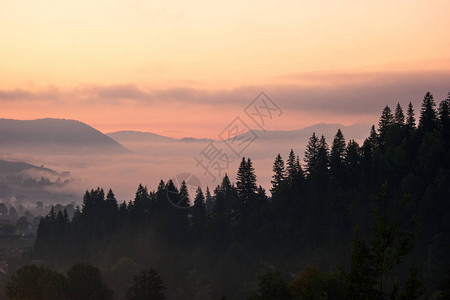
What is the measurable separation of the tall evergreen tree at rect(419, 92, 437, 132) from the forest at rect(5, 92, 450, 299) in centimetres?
21

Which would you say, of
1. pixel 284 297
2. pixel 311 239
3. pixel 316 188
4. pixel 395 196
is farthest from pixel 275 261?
pixel 284 297

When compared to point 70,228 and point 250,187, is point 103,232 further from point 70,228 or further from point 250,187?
point 250,187

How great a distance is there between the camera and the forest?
109 meters

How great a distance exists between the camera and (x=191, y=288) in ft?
450

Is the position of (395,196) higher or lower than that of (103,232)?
higher

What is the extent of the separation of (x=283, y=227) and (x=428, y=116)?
39.4 m

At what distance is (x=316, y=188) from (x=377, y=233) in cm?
9100

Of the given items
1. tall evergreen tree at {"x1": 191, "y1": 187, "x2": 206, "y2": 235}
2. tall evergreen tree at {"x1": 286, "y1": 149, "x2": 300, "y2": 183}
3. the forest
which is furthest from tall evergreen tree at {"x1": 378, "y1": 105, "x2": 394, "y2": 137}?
tall evergreen tree at {"x1": 191, "y1": 187, "x2": 206, "y2": 235}

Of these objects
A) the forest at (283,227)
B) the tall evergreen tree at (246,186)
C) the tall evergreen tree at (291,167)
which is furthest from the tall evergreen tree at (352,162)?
the tall evergreen tree at (246,186)

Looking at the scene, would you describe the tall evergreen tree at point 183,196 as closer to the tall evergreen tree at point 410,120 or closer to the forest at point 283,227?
the forest at point 283,227

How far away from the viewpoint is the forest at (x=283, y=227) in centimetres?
10906

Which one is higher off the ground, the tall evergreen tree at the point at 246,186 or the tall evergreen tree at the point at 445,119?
the tall evergreen tree at the point at 445,119

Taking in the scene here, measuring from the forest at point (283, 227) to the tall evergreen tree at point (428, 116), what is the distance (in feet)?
0.68

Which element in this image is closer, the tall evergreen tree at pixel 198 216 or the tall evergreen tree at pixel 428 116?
the tall evergreen tree at pixel 428 116
